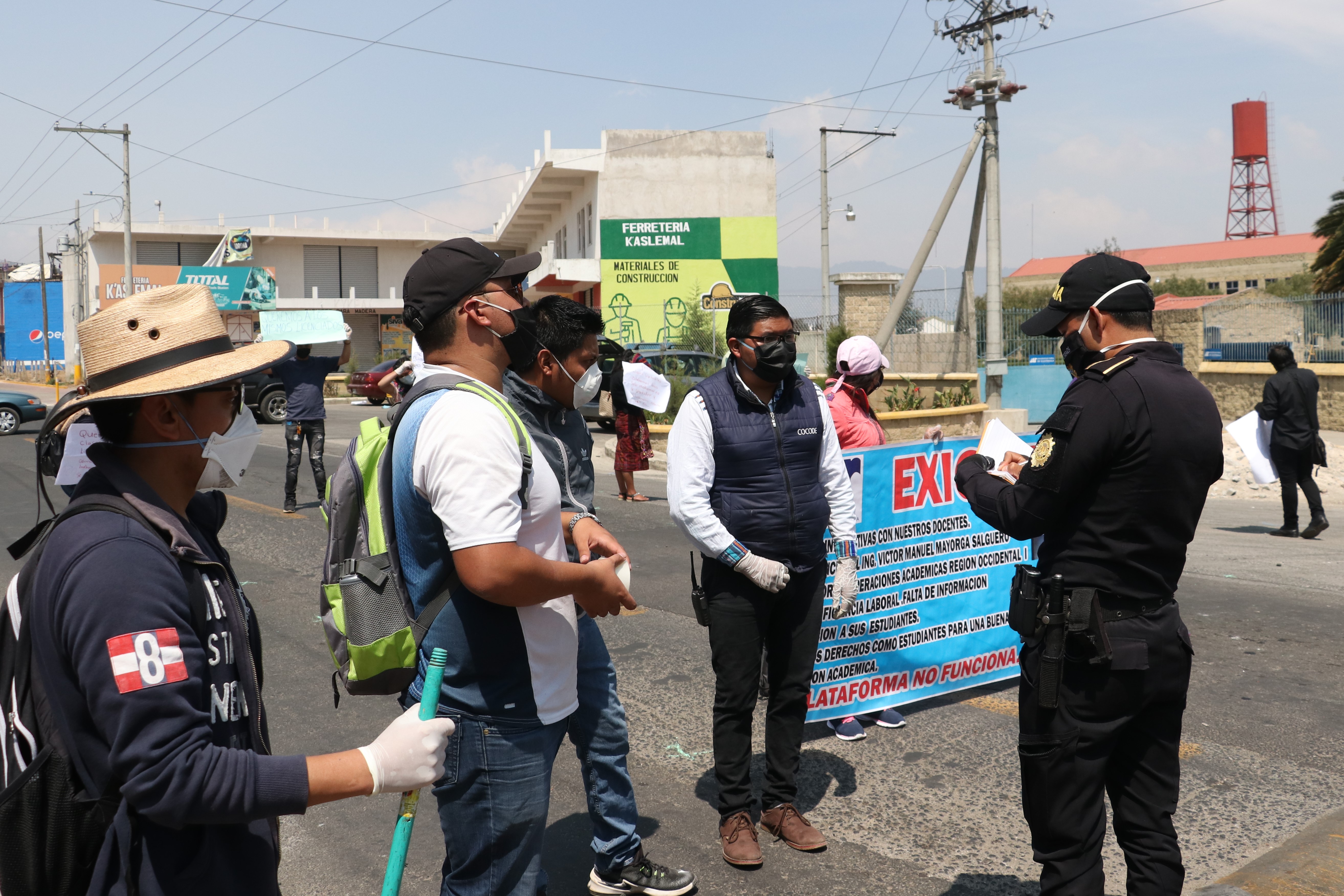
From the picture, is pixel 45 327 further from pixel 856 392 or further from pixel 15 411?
pixel 856 392

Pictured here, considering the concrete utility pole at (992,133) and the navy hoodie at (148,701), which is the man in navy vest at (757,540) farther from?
the concrete utility pole at (992,133)

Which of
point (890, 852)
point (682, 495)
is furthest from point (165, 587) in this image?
point (890, 852)

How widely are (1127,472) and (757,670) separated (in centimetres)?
169

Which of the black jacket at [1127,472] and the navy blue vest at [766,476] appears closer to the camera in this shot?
the black jacket at [1127,472]

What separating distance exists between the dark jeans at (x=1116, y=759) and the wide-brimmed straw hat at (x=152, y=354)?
7.41 feet

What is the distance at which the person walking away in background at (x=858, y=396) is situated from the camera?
5516 millimetres

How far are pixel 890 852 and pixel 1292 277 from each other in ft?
217

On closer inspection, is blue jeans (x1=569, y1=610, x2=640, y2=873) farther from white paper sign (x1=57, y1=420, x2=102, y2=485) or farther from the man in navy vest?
white paper sign (x1=57, y1=420, x2=102, y2=485)

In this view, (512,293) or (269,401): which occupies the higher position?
(512,293)

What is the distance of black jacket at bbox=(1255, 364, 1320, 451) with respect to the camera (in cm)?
1079

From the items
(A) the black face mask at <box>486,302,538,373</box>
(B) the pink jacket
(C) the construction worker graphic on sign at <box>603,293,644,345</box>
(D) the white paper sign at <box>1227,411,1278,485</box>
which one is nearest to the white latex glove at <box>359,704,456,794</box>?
(A) the black face mask at <box>486,302,538,373</box>

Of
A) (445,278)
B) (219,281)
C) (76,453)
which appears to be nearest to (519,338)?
(445,278)

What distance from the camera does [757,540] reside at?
392 centimetres

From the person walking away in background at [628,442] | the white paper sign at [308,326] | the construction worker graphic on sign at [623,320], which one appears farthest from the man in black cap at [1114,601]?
the construction worker graphic on sign at [623,320]
